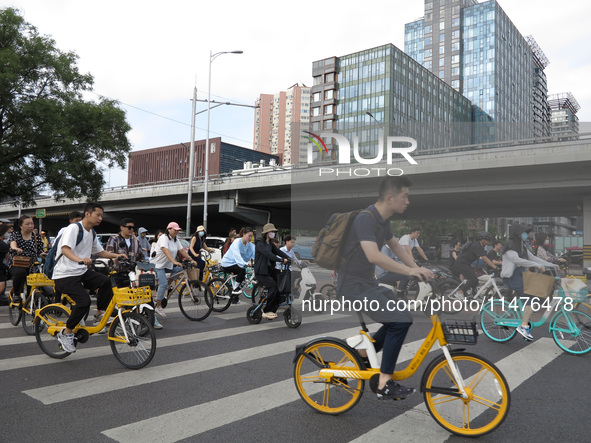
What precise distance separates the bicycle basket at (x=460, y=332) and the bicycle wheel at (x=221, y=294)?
6332 mm

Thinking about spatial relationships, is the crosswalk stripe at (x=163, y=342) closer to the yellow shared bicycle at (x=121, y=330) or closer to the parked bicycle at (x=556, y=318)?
the yellow shared bicycle at (x=121, y=330)

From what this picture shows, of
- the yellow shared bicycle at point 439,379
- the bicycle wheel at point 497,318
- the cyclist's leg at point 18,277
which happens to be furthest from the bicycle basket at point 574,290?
the cyclist's leg at point 18,277

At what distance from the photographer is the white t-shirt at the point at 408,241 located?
13.5 ft

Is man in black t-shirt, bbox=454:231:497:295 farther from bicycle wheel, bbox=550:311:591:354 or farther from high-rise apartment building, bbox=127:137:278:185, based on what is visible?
high-rise apartment building, bbox=127:137:278:185

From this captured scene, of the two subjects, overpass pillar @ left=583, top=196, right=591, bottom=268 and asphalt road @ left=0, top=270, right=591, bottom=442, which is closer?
asphalt road @ left=0, top=270, right=591, bottom=442

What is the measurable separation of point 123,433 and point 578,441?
321 cm

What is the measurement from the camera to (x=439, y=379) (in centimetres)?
339

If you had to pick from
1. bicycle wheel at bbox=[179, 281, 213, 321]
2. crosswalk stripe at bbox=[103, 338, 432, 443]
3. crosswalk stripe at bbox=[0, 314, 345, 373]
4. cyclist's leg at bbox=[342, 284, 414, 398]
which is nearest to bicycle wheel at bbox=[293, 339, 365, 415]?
cyclist's leg at bbox=[342, 284, 414, 398]

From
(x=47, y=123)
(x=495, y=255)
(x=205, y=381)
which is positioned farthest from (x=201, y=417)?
(x=47, y=123)

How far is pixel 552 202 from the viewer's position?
23.3 meters

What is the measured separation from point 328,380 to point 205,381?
1487 mm

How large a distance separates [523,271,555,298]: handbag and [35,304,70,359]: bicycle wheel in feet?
19.5

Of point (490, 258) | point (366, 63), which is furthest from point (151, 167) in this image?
point (490, 258)

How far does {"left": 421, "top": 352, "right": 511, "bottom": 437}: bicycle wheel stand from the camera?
127 inches
